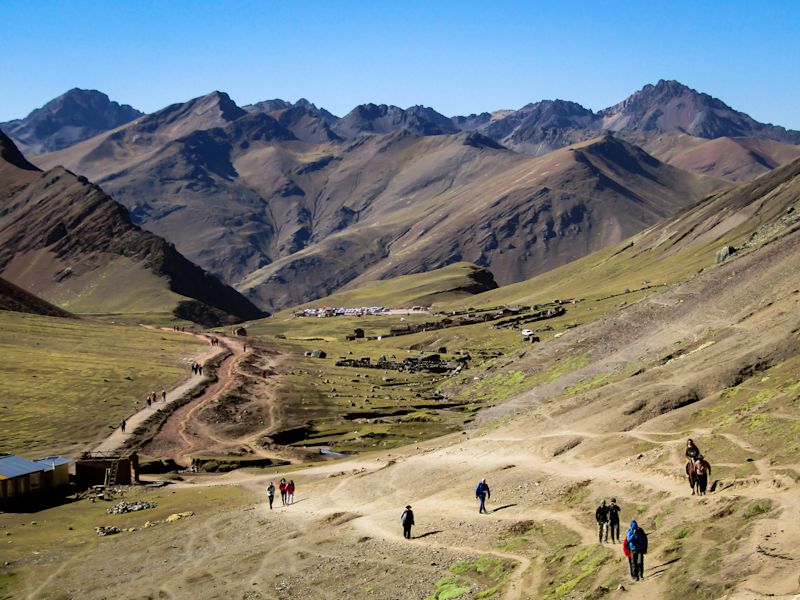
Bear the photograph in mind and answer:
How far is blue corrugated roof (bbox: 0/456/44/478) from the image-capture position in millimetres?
67375

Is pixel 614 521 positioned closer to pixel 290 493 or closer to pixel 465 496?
pixel 465 496

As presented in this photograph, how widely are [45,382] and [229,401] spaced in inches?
941

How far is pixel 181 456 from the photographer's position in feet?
287

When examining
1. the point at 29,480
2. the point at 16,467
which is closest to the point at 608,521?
the point at 29,480

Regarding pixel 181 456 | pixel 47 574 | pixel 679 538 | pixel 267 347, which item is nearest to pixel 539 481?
pixel 679 538

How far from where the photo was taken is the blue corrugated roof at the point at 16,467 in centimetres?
6738

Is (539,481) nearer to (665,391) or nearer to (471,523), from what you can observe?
(471,523)

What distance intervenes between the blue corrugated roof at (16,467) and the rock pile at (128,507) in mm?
7146

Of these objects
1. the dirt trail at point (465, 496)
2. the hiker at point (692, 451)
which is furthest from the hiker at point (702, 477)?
the hiker at point (692, 451)

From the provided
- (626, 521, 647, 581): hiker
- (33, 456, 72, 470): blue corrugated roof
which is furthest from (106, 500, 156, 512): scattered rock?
(626, 521, 647, 581): hiker

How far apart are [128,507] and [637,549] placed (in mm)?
44502

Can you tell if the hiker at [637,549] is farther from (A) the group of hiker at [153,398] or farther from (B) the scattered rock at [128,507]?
(A) the group of hiker at [153,398]

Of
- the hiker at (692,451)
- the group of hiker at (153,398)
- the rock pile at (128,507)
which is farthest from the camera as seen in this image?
the group of hiker at (153,398)

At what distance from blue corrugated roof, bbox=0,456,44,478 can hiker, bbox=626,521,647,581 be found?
49.6m
